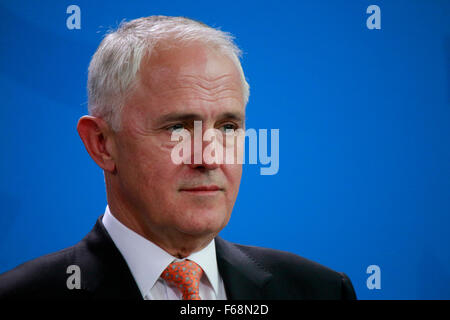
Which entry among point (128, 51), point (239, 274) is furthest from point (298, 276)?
point (128, 51)

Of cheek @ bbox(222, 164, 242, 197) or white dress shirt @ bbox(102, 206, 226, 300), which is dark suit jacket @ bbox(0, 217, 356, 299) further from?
cheek @ bbox(222, 164, 242, 197)

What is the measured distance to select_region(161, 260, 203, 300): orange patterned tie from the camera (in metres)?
1.92

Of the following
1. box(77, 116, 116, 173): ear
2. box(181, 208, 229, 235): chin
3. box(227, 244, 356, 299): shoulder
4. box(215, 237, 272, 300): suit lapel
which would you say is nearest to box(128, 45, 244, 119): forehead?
box(77, 116, 116, 173): ear

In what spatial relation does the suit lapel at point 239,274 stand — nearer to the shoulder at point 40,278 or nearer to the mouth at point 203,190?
the mouth at point 203,190

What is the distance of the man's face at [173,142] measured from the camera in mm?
1877

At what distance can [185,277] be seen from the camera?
1.94 m

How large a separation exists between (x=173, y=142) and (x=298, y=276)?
33.9 inches

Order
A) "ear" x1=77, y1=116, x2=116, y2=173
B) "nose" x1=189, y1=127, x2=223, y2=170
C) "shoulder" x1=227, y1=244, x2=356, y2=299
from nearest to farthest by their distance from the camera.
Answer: "nose" x1=189, y1=127, x2=223, y2=170, "ear" x1=77, y1=116, x2=116, y2=173, "shoulder" x1=227, y1=244, x2=356, y2=299

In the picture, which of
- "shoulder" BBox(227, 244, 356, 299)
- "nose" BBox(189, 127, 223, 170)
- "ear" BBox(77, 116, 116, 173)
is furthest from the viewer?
"shoulder" BBox(227, 244, 356, 299)

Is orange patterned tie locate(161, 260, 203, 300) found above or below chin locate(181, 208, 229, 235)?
below

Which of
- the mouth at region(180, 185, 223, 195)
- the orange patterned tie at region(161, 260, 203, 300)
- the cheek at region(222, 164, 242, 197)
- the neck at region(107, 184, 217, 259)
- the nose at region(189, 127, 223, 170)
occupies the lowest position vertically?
the orange patterned tie at region(161, 260, 203, 300)

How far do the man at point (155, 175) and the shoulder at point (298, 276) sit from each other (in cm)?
16

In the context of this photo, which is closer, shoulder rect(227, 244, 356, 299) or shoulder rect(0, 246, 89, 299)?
shoulder rect(0, 246, 89, 299)
